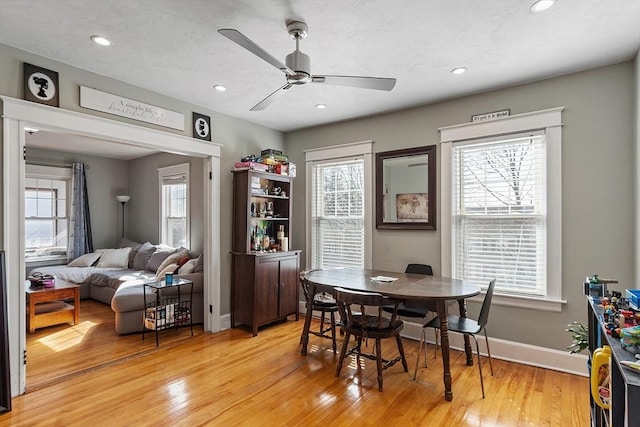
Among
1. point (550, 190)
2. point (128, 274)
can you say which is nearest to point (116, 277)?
point (128, 274)

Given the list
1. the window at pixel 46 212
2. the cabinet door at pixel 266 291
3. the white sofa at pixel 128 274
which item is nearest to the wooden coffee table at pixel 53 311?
the white sofa at pixel 128 274

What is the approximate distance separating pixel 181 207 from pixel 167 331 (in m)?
2.53

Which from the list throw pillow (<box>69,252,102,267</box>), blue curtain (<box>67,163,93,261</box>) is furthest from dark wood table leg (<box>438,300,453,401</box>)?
blue curtain (<box>67,163,93,261</box>)

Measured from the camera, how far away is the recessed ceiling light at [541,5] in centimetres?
205

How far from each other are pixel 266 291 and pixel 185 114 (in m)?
2.26

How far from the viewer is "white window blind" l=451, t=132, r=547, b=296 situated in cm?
322

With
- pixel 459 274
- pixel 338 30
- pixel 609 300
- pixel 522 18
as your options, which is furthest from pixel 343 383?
pixel 522 18

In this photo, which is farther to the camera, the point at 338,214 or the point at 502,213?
the point at 338,214

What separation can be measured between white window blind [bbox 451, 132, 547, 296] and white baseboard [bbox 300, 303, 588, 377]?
510 mm

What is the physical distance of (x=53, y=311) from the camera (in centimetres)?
429

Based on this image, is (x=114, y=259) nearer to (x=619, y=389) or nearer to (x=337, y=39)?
(x=337, y=39)

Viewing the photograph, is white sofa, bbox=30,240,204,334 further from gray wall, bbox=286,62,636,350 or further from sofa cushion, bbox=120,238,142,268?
gray wall, bbox=286,62,636,350

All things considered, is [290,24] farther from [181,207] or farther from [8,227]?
[181,207]

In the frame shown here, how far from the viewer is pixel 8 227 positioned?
2574 millimetres
